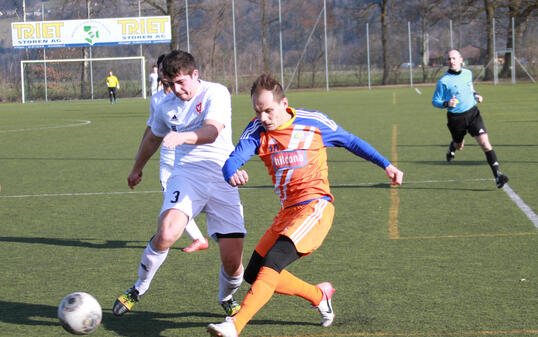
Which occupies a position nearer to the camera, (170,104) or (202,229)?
(170,104)

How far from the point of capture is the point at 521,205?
8.16 meters

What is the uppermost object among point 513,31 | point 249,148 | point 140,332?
point 513,31

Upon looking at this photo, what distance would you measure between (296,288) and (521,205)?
4763mm

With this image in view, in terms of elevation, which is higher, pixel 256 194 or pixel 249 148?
pixel 249 148

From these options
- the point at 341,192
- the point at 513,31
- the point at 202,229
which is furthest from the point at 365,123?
the point at 513,31

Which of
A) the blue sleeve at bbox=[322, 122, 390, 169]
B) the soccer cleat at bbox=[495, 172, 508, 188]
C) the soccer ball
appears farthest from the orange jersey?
the soccer cleat at bbox=[495, 172, 508, 188]

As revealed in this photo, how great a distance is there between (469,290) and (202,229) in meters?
3.40

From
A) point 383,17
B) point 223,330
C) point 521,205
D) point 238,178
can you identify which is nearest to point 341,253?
point 238,178

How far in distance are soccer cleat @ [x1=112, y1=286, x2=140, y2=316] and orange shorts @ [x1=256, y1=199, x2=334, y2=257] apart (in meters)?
0.95

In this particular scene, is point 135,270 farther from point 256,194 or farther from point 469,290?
point 256,194

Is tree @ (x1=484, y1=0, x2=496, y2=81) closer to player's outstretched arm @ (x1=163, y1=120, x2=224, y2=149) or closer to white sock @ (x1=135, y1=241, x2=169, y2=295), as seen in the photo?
player's outstretched arm @ (x1=163, y1=120, x2=224, y2=149)

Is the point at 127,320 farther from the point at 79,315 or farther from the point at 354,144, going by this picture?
the point at 354,144

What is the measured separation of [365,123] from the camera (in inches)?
818

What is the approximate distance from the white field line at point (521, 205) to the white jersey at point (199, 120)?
3775mm
